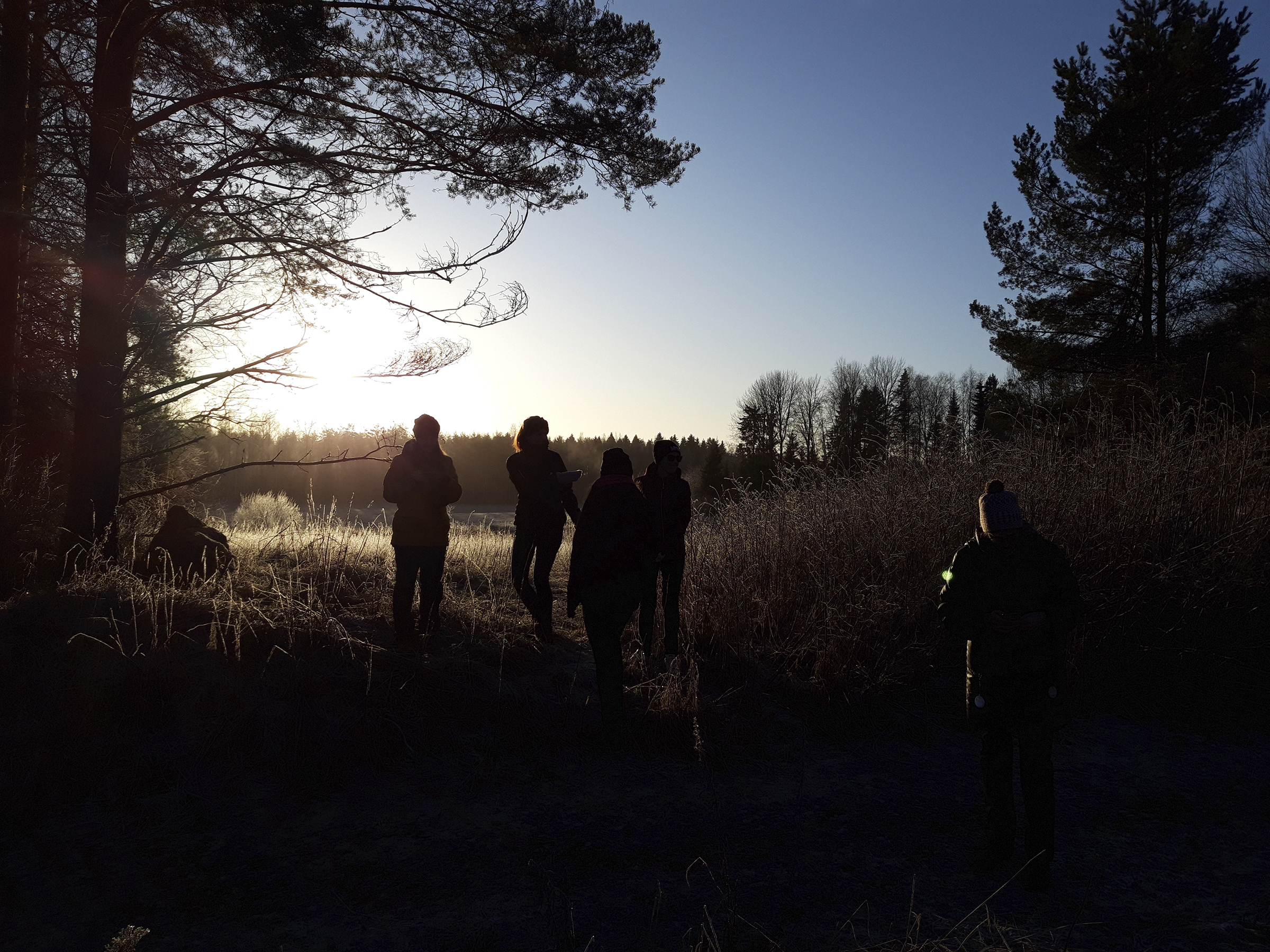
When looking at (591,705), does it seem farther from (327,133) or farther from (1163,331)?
(1163,331)

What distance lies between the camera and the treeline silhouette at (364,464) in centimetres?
1482

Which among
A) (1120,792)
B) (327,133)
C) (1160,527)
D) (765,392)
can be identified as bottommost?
(1120,792)

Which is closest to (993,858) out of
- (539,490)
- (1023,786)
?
(1023,786)

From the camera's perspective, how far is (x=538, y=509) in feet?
21.8

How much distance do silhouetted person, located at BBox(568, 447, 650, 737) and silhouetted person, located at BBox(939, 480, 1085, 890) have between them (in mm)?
1951

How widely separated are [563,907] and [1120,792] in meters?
3.88

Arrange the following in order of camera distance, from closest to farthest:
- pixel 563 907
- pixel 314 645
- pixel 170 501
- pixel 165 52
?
pixel 563 907
pixel 314 645
pixel 165 52
pixel 170 501

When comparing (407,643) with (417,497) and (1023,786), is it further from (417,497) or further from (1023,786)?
(1023,786)

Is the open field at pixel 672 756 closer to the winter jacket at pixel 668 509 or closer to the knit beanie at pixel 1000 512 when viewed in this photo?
the winter jacket at pixel 668 509

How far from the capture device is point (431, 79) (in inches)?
299

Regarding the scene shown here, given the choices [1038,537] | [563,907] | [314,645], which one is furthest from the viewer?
[314,645]

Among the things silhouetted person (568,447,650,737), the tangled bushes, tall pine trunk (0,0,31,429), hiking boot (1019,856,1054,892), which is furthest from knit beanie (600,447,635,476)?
tall pine trunk (0,0,31,429)

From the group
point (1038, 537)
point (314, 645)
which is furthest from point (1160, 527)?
point (314, 645)

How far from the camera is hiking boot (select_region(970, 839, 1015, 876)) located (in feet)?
12.5
